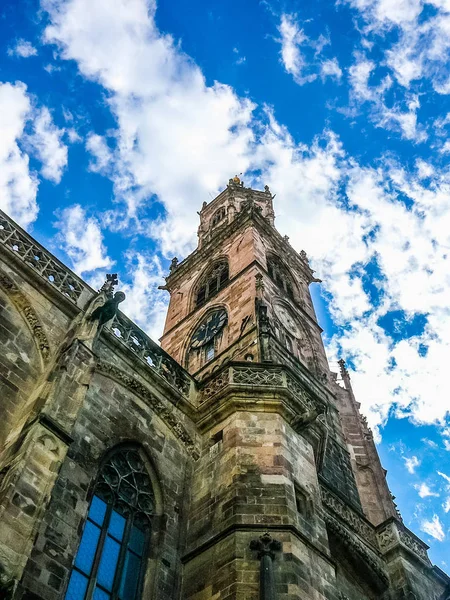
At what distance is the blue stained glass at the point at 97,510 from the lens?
9961 millimetres

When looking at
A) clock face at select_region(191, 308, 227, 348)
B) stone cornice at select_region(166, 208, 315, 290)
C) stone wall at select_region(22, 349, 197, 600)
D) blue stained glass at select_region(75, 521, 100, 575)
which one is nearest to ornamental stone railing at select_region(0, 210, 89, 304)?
stone wall at select_region(22, 349, 197, 600)

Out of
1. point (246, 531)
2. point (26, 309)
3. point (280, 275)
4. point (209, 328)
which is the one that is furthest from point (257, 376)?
point (280, 275)

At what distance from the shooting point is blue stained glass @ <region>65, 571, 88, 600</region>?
8.79m

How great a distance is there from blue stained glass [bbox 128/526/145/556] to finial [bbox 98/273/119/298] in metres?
4.65

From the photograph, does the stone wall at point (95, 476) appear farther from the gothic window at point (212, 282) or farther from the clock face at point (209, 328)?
the gothic window at point (212, 282)

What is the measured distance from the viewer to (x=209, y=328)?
22.1 m

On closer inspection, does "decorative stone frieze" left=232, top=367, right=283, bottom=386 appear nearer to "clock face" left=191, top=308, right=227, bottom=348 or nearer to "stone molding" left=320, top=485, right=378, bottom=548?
"stone molding" left=320, top=485, right=378, bottom=548

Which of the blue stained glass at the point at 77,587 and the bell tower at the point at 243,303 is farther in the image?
the bell tower at the point at 243,303

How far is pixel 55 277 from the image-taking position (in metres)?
12.7

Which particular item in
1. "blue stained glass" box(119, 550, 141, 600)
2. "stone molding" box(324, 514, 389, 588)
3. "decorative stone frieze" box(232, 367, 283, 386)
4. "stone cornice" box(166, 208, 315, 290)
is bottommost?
"blue stained glass" box(119, 550, 141, 600)

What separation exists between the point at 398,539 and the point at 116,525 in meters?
8.35

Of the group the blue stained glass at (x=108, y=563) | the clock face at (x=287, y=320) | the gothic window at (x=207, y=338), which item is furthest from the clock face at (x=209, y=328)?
the blue stained glass at (x=108, y=563)

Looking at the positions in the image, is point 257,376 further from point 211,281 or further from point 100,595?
point 211,281

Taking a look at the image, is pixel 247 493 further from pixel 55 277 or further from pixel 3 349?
pixel 55 277
